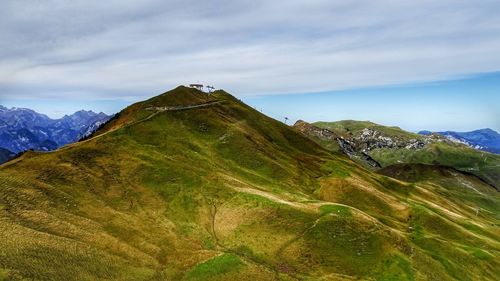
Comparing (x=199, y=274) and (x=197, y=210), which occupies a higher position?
(x=197, y=210)

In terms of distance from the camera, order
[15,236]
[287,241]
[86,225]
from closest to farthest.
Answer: [15,236], [86,225], [287,241]

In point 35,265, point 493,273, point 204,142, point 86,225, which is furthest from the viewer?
point 204,142

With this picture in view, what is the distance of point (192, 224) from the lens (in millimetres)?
118125

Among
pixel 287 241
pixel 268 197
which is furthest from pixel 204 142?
pixel 287 241

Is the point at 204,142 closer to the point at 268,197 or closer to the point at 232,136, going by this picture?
the point at 232,136

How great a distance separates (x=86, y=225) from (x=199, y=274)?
103 feet

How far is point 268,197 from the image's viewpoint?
132125mm

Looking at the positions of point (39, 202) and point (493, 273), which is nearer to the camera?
point (39, 202)

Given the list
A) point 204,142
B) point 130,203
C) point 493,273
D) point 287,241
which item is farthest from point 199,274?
point 493,273

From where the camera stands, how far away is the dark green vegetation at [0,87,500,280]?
94212 millimetres

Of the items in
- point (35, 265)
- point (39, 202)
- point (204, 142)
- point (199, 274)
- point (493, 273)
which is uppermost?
point (204, 142)

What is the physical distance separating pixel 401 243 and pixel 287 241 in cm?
3612

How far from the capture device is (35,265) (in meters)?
81.8

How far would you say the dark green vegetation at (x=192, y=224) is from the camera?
9421 centimetres
